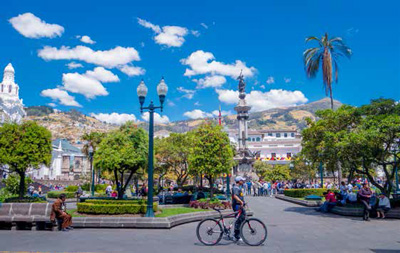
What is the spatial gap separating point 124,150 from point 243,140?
32284 millimetres

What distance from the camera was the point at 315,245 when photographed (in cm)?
820

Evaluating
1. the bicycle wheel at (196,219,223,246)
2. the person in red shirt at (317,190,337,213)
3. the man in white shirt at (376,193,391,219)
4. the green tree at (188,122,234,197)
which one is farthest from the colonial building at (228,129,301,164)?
the bicycle wheel at (196,219,223,246)

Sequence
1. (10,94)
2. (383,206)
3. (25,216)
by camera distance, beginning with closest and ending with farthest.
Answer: (25,216) → (383,206) → (10,94)

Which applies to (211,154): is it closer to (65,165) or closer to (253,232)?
(253,232)

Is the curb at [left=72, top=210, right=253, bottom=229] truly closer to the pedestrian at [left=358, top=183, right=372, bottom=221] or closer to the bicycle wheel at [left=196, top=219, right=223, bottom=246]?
the bicycle wheel at [left=196, top=219, right=223, bottom=246]

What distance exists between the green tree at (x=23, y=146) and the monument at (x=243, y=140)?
A: 29.6 metres

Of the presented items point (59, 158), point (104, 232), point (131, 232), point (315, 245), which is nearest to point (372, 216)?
point (315, 245)

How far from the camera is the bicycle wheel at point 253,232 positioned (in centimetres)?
814

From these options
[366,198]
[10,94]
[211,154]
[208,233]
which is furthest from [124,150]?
[10,94]

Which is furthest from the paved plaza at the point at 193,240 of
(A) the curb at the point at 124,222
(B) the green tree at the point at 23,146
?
(B) the green tree at the point at 23,146

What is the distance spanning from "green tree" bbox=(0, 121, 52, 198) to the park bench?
21.6 ft

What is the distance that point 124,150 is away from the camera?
52.5 feet

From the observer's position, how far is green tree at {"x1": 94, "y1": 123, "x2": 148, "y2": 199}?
1587cm

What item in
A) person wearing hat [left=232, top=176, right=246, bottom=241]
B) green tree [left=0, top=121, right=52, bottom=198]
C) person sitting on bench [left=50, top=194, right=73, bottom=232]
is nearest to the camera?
person wearing hat [left=232, top=176, right=246, bottom=241]
